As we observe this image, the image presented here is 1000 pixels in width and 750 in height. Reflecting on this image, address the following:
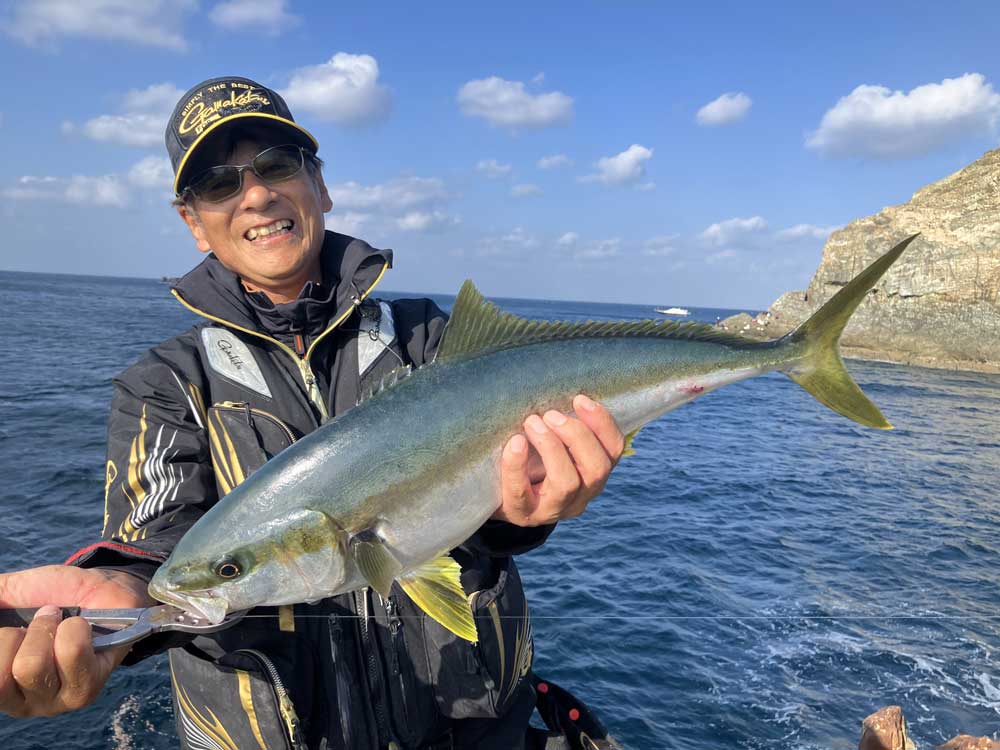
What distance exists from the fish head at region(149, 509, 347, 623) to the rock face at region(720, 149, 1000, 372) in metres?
59.8

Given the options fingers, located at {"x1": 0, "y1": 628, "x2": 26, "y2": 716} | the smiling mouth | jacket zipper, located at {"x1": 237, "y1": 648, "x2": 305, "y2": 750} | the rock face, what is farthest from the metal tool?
the rock face

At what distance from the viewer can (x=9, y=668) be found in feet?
7.43

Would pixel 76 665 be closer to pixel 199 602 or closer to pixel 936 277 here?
pixel 199 602

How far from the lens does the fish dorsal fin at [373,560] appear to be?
2.90 metres

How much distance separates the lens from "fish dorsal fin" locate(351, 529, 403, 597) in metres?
2.90

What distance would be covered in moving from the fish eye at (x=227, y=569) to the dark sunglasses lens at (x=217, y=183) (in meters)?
2.10

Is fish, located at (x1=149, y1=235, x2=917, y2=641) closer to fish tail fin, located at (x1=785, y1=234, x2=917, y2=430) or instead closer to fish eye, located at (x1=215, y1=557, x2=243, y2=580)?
fish eye, located at (x1=215, y1=557, x2=243, y2=580)

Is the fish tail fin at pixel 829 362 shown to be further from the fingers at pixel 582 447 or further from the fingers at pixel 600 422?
the fingers at pixel 582 447

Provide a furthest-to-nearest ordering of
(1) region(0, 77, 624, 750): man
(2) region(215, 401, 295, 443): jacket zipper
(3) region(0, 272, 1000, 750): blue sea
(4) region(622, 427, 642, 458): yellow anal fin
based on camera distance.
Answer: (3) region(0, 272, 1000, 750): blue sea
(4) region(622, 427, 642, 458): yellow anal fin
(2) region(215, 401, 295, 443): jacket zipper
(1) region(0, 77, 624, 750): man

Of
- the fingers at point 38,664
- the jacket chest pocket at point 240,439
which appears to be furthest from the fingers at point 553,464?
the fingers at point 38,664

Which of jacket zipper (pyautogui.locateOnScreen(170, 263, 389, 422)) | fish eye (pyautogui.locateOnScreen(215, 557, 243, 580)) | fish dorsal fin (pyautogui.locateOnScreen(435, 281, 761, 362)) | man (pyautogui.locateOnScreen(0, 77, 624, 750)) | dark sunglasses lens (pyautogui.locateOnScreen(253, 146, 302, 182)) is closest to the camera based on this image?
fish eye (pyautogui.locateOnScreen(215, 557, 243, 580))

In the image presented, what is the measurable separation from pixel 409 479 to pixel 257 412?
3.27 feet

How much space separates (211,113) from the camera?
3588 millimetres

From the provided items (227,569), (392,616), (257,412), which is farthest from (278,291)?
(392,616)
